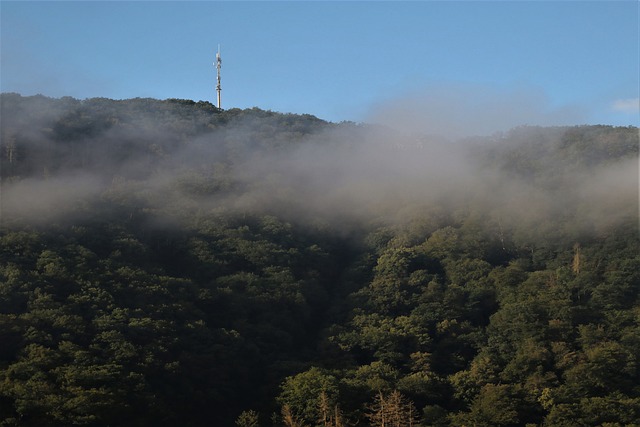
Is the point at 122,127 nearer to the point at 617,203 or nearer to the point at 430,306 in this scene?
the point at 430,306

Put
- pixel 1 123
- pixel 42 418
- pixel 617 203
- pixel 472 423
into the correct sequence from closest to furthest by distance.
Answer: pixel 42 418 < pixel 472 423 < pixel 617 203 < pixel 1 123

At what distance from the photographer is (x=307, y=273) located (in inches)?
2418

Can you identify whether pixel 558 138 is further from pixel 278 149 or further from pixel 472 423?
pixel 472 423

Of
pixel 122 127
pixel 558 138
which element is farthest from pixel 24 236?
pixel 558 138

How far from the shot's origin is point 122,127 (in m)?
80.6

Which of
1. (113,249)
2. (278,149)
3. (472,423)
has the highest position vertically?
(278,149)

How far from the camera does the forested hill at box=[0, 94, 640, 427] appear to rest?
45312 mm

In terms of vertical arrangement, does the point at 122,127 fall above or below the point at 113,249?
above

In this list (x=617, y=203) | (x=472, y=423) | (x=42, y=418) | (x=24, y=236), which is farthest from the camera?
(x=617, y=203)

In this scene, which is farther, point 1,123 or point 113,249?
point 1,123

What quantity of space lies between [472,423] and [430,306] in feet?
44.2

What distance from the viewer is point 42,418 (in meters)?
40.6

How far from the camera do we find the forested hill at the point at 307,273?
1784 inches

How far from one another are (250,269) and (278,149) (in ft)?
79.0
